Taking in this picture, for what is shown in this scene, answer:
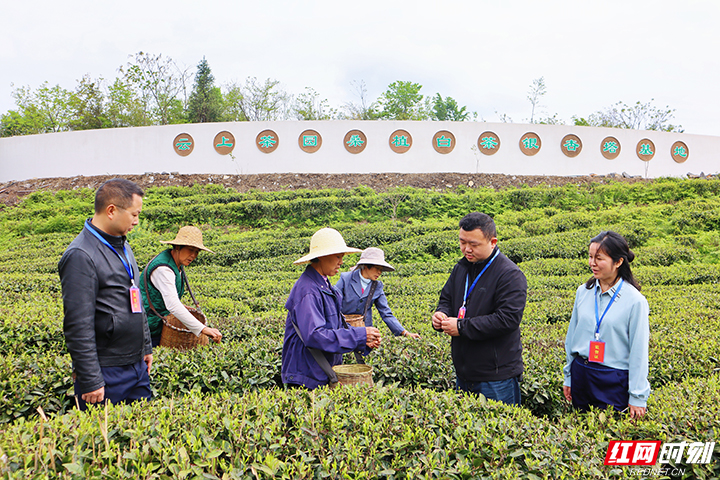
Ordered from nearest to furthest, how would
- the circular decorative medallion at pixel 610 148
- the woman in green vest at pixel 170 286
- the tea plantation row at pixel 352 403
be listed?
the tea plantation row at pixel 352 403 < the woman in green vest at pixel 170 286 < the circular decorative medallion at pixel 610 148

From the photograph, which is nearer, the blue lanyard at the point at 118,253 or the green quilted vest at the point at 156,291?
the blue lanyard at the point at 118,253

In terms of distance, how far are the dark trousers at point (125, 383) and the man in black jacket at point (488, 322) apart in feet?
6.22

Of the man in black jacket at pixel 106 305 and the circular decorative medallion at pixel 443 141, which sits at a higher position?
the circular decorative medallion at pixel 443 141

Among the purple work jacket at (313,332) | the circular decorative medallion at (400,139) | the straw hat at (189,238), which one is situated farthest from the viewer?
the circular decorative medallion at (400,139)

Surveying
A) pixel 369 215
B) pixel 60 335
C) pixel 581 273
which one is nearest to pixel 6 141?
pixel 369 215

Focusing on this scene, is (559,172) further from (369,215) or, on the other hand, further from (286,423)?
(286,423)

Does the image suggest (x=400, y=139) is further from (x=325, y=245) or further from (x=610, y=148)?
(x=325, y=245)

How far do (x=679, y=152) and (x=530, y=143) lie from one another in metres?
7.27

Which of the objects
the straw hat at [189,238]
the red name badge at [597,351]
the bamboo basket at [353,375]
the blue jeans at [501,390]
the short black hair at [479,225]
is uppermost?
the short black hair at [479,225]

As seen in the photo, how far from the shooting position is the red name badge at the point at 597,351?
8.86 ft

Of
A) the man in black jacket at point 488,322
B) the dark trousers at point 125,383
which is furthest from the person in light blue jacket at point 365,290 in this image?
the dark trousers at point 125,383

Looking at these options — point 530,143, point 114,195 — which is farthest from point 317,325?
point 530,143

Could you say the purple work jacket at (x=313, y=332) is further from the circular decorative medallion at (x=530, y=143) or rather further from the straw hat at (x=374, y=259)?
the circular decorative medallion at (x=530, y=143)

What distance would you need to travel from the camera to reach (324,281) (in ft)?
9.12
